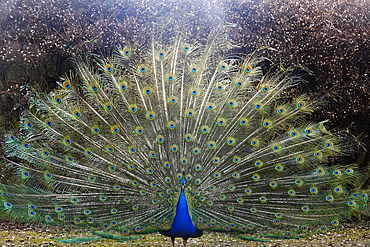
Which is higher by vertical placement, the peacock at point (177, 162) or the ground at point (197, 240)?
the peacock at point (177, 162)

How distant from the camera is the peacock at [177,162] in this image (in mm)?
4195

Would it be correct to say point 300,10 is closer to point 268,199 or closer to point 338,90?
point 338,90

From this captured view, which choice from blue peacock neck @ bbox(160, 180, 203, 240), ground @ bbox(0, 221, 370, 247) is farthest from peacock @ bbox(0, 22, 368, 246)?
ground @ bbox(0, 221, 370, 247)

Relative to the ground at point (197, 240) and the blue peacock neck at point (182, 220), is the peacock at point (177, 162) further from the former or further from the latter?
the ground at point (197, 240)

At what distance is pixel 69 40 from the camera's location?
6793mm

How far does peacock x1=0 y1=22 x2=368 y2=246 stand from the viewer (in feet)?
13.8

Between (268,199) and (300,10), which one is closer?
(268,199)

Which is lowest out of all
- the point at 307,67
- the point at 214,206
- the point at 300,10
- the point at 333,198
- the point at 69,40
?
the point at 214,206

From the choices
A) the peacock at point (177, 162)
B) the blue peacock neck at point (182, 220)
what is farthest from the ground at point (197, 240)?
the blue peacock neck at point (182, 220)

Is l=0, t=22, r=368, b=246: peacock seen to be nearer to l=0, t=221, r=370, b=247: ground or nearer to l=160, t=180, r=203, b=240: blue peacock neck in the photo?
l=160, t=180, r=203, b=240: blue peacock neck

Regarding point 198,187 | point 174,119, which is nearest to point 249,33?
point 174,119

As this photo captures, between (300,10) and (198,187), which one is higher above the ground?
(300,10)

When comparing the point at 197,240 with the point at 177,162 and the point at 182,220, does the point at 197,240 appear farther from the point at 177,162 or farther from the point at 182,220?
the point at 177,162

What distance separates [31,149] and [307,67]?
4.95 m
